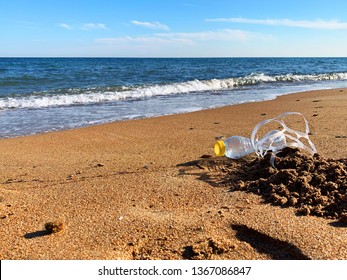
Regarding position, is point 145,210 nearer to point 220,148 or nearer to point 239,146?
point 220,148

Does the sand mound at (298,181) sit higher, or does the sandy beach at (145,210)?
the sand mound at (298,181)

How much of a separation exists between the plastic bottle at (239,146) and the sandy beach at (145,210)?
0.48 ft

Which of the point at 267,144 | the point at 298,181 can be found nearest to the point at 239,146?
the point at 267,144

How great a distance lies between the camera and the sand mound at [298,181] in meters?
2.35

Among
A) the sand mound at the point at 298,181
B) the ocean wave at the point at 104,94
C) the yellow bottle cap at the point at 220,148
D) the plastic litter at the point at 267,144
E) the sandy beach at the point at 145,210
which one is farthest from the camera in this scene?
the ocean wave at the point at 104,94

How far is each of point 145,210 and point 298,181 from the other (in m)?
1.19

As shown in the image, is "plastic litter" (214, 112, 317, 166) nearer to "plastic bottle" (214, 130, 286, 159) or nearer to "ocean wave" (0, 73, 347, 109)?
"plastic bottle" (214, 130, 286, 159)

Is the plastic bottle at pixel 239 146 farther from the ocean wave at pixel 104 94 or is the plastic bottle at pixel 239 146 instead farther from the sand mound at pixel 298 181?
the ocean wave at pixel 104 94

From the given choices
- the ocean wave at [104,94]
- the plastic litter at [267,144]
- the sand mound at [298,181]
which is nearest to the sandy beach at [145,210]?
the sand mound at [298,181]

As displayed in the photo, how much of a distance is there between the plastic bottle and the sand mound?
0.31 metres

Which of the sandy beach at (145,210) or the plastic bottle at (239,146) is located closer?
the sandy beach at (145,210)

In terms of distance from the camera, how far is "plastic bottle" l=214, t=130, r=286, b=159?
3.46 metres

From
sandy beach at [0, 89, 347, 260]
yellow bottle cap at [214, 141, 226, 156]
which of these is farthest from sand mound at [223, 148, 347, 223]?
yellow bottle cap at [214, 141, 226, 156]
